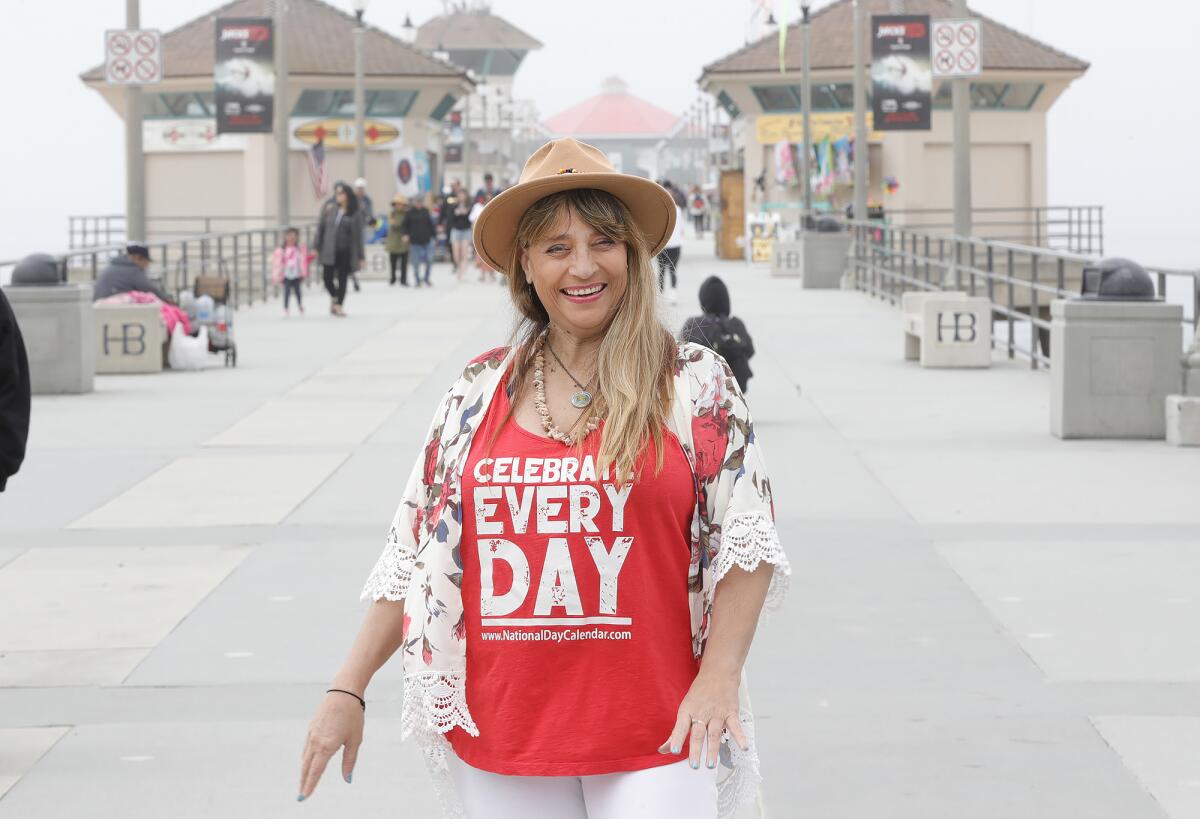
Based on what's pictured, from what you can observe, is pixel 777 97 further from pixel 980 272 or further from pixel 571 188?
pixel 571 188

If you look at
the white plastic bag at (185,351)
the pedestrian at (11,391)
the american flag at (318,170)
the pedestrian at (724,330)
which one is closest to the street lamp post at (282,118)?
the american flag at (318,170)

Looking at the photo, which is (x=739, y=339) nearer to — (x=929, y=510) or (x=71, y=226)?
(x=929, y=510)

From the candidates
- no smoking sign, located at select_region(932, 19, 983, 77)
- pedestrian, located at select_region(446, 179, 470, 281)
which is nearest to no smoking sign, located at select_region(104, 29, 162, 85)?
no smoking sign, located at select_region(932, 19, 983, 77)

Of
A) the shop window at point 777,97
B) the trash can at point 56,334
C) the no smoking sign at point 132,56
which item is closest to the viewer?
the trash can at point 56,334

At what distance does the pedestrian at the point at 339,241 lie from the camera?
27.0 meters

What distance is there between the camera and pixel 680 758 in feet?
9.72

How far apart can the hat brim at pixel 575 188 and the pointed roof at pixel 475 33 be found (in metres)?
142

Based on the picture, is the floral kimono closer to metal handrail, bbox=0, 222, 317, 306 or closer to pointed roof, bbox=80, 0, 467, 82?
metal handrail, bbox=0, 222, 317, 306

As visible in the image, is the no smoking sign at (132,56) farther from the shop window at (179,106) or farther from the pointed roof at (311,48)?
the shop window at (179,106)

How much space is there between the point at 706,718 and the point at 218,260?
2583cm

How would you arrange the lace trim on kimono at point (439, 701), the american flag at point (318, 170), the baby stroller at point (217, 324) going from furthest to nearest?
the american flag at point (318, 170)
the baby stroller at point (217, 324)
the lace trim on kimono at point (439, 701)

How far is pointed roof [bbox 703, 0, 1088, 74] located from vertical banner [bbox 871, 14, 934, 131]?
2147cm

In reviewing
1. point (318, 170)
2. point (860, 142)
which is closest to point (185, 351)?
point (860, 142)

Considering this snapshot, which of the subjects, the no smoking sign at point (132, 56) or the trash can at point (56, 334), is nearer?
the trash can at point (56, 334)
